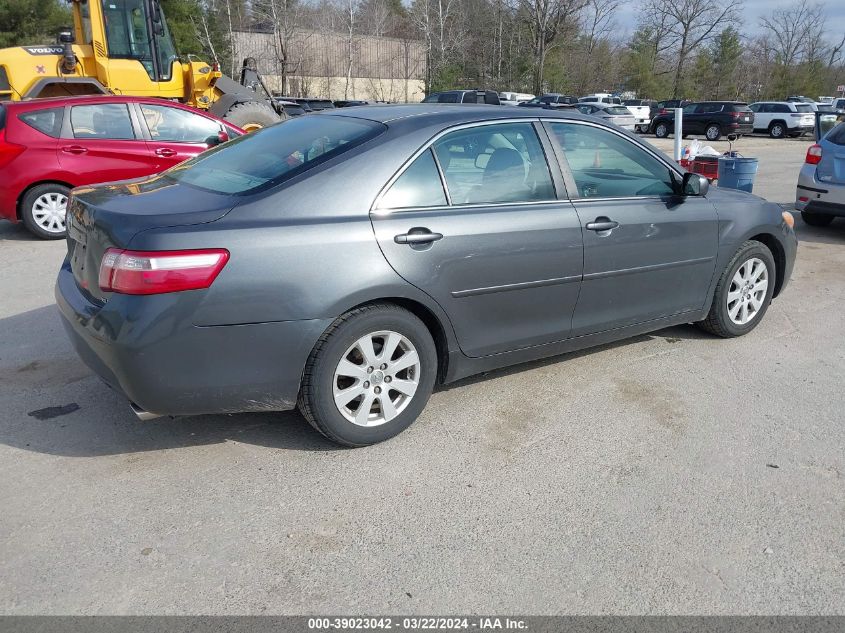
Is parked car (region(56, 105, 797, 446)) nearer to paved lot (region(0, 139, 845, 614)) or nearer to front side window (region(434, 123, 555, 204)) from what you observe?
front side window (region(434, 123, 555, 204))

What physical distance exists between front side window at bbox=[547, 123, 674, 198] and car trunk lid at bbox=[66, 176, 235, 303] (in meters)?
2.00

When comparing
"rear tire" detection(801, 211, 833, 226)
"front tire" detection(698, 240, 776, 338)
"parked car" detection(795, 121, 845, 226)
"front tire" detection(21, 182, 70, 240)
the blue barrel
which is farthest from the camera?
"rear tire" detection(801, 211, 833, 226)

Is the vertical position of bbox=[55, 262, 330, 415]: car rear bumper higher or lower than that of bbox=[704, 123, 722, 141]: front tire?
higher

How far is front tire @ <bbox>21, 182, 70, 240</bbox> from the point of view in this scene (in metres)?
8.16

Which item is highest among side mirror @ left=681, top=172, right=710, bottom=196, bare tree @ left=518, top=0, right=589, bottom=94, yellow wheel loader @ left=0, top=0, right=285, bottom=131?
bare tree @ left=518, top=0, right=589, bottom=94

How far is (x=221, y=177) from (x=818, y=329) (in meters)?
4.58

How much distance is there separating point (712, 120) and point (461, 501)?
31.2 meters

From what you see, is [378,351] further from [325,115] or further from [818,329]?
[818,329]

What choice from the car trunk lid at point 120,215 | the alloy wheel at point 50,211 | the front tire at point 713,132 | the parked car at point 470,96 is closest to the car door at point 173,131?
the alloy wheel at point 50,211

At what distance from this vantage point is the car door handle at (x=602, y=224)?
403cm

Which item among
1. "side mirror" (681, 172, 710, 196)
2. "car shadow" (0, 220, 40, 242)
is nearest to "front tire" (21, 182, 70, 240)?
"car shadow" (0, 220, 40, 242)

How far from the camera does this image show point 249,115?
12.4 metres

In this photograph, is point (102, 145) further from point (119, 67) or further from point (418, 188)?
point (418, 188)

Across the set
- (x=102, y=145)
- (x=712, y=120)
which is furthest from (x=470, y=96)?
(x=102, y=145)
